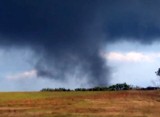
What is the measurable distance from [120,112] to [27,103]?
19.2m

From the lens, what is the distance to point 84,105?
235 feet

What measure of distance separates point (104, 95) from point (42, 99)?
1128 cm

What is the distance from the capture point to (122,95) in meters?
82.6

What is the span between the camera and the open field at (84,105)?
61031 mm

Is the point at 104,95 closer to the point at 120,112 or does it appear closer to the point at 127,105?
the point at 127,105

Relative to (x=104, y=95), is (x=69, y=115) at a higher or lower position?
lower

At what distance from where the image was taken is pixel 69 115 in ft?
194

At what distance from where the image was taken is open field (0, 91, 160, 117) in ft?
200

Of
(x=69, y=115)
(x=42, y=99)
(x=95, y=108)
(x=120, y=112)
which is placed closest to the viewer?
(x=69, y=115)

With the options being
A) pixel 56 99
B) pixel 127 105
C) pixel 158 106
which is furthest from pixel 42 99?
pixel 158 106

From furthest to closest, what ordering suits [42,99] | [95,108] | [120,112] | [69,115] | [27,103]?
[42,99] → [27,103] → [95,108] → [120,112] → [69,115]

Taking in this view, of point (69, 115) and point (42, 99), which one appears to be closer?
Result: point (69, 115)

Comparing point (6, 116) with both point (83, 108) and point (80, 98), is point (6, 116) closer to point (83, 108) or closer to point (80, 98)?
point (83, 108)

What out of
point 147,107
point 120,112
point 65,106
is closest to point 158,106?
point 147,107
